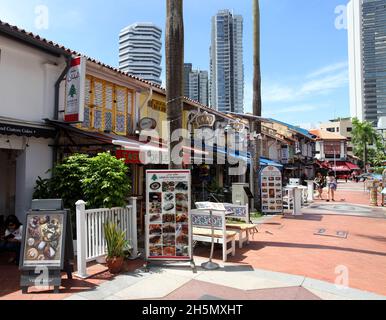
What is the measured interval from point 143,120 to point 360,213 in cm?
1122

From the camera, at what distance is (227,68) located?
33125 mm

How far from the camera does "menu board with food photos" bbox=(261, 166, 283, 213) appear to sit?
47.7ft

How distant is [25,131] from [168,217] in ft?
13.9

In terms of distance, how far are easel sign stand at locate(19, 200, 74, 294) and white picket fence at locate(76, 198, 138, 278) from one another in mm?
317

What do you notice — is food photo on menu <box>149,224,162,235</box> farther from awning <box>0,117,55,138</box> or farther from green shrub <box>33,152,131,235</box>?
awning <box>0,117,55,138</box>

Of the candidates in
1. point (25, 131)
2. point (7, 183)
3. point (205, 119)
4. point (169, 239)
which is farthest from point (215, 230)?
point (205, 119)

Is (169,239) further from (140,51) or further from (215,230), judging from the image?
(140,51)

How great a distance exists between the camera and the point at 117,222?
22.8ft

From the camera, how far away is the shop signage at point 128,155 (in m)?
8.80

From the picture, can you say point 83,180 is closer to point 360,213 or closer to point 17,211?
point 17,211

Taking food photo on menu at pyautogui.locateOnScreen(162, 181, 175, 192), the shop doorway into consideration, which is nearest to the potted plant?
food photo on menu at pyautogui.locateOnScreen(162, 181, 175, 192)
